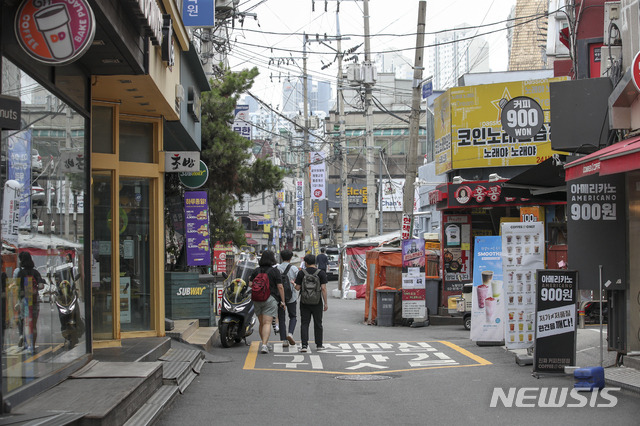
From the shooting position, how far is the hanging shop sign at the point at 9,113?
582 cm

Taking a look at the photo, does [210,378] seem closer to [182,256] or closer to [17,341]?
[17,341]

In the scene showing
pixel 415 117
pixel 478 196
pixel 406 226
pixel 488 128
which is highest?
pixel 488 128

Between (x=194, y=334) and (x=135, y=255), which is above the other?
(x=135, y=255)

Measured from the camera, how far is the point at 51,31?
20.5ft

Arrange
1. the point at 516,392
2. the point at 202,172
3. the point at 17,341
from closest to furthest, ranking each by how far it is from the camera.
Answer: the point at 17,341, the point at 516,392, the point at 202,172

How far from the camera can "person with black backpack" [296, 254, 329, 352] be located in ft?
44.4

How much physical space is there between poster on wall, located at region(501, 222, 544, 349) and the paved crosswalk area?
69 centimetres

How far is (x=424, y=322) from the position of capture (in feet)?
64.7

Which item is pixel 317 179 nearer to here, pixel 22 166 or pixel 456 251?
pixel 456 251

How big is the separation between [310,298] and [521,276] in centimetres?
384

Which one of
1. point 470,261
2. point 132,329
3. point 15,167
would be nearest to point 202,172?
point 132,329

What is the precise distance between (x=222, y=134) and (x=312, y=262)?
24.3 ft

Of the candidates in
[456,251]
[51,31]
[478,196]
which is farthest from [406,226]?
[51,31]

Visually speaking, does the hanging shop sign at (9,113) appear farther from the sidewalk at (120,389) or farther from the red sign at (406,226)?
the red sign at (406,226)
